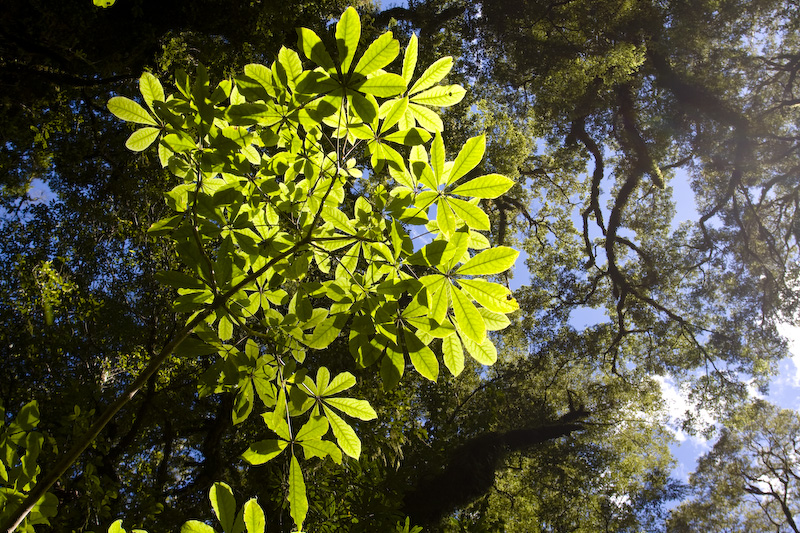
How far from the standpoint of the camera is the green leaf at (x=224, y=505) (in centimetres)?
99

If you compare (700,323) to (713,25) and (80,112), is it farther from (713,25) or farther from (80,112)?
(80,112)

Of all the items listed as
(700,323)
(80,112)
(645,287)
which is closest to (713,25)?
(645,287)

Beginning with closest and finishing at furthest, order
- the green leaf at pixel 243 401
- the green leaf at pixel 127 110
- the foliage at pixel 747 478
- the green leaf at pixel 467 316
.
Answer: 1. the green leaf at pixel 467 316
2. the green leaf at pixel 127 110
3. the green leaf at pixel 243 401
4. the foliage at pixel 747 478

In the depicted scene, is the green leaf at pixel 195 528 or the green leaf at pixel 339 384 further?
the green leaf at pixel 339 384

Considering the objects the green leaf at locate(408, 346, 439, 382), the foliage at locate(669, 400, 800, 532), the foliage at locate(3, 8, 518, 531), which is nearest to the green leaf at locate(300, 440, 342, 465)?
the foliage at locate(3, 8, 518, 531)

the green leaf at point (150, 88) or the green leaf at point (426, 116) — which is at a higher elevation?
the green leaf at point (150, 88)

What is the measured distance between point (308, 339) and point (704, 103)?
482 inches

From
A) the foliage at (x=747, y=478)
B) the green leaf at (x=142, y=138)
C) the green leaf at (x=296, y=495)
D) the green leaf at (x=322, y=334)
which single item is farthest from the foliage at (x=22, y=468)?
the foliage at (x=747, y=478)

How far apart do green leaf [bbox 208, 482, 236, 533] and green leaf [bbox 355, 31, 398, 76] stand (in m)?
1.09

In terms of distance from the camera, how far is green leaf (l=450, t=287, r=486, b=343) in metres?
1.13

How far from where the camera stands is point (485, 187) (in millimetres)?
1256

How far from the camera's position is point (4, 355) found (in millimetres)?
4988

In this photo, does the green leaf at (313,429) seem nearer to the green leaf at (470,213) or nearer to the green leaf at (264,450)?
the green leaf at (264,450)

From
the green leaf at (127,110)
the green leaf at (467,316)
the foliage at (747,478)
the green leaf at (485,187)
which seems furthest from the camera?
the foliage at (747,478)
